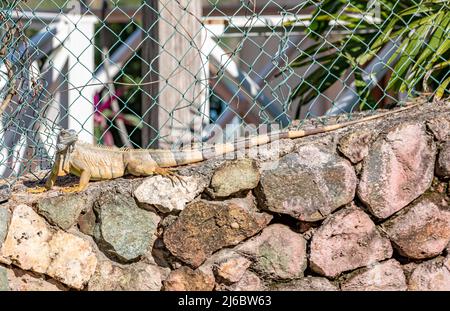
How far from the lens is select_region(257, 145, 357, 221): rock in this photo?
4508 mm

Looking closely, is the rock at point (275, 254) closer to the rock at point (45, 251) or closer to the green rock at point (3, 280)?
the rock at point (45, 251)

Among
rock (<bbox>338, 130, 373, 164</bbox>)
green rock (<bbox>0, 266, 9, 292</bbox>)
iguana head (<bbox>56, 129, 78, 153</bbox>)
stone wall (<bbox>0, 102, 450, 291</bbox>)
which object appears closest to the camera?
green rock (<bbox>0, 266, 9, 292</bbox>)

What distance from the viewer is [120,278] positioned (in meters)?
4.40

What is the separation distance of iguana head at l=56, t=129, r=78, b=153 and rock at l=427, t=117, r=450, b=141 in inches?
73.4

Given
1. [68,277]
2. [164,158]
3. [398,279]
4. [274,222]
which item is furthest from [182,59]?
[398,279]

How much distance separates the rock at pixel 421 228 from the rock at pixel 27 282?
175 centimetres

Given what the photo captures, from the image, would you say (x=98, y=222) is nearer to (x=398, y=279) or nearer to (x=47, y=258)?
(x=47, y=258)

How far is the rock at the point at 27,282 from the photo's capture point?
4.29m

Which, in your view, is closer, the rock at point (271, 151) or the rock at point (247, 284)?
the rock at point (247, 284)

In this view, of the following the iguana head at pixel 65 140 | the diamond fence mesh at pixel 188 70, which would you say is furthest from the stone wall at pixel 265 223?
the diamond fence mesh at pixel 188 70

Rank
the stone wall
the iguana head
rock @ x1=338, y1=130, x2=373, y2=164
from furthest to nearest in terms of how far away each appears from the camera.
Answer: rock @ x1=338, y1=130, x2=373, y2=164 < the iguana head < the stone wall

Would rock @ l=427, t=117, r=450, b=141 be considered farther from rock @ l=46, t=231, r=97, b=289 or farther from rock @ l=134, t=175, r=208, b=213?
rock @ l=46, t=231, r=97, b=289

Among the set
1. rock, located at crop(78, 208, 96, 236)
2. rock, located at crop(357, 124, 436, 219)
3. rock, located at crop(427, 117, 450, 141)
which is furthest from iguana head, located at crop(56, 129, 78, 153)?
rock, located at crop(427, 117, 450, 141)

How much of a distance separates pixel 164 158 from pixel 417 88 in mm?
1741
